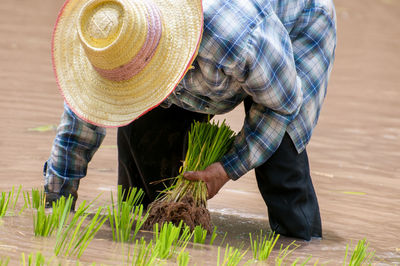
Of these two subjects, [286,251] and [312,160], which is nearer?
[286,251]

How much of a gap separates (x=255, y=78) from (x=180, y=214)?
647mm

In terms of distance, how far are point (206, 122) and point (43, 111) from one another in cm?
241

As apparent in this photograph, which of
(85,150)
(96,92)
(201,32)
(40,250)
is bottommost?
(40,250)

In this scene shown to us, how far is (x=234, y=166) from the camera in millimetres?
3203

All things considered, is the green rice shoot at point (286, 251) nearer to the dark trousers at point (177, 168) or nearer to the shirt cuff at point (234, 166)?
the dark trousers at point (177, 168)

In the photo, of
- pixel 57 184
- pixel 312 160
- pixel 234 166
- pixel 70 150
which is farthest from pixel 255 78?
pixel 312 160

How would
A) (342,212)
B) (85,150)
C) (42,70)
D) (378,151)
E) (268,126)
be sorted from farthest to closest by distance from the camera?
(42,70), (378,151), (342,212), (85,150), (268,126)

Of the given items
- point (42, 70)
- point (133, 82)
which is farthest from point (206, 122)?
point (42, 70)

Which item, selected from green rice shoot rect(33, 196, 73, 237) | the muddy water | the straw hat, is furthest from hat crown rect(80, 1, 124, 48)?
the muddy water

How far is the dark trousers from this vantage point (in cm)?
333

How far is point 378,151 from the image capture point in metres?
5.35

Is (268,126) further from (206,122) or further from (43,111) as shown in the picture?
(43,111)


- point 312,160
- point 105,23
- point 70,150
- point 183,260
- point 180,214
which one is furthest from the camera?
point 312,160

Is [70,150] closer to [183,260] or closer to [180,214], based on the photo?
[180,214]
